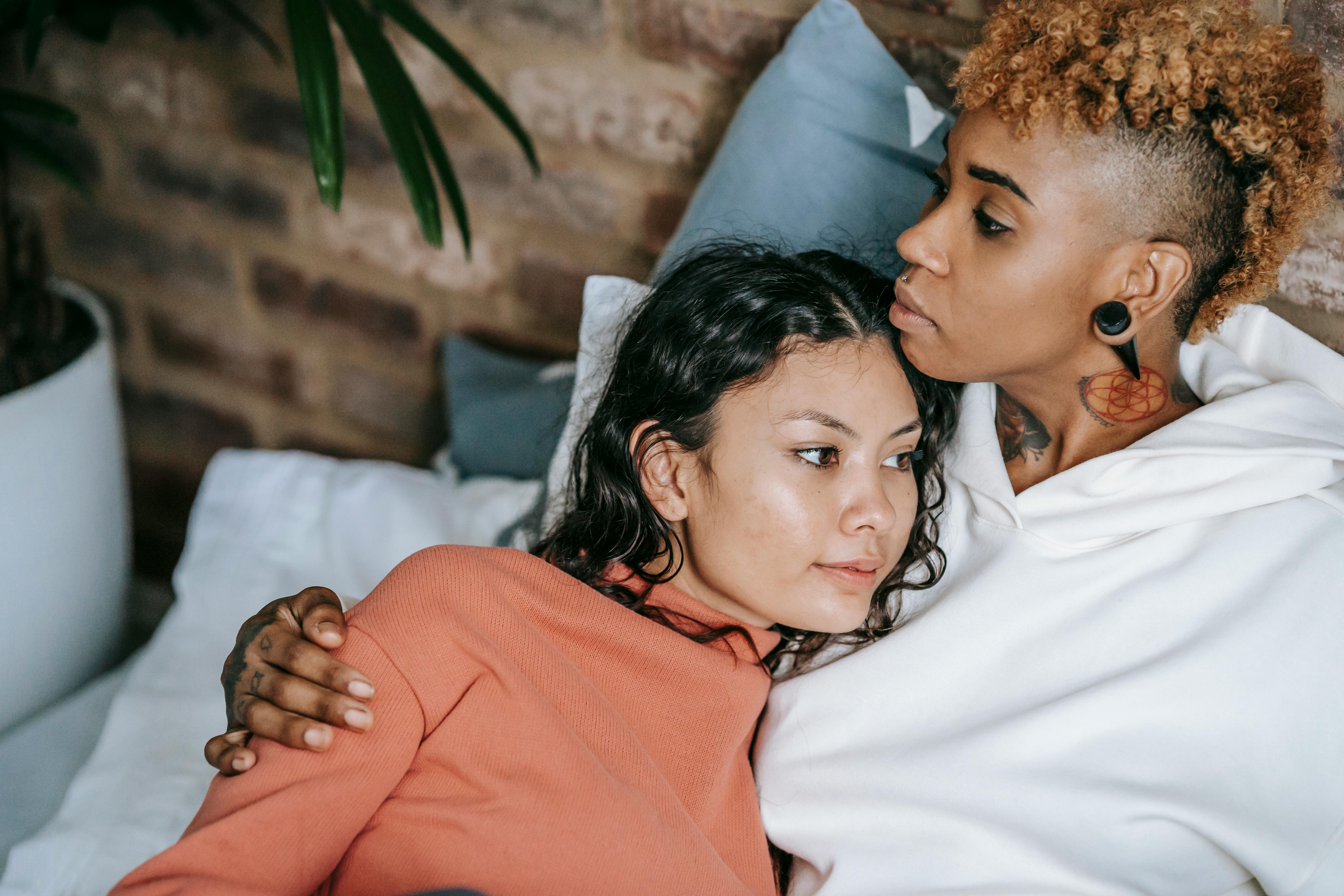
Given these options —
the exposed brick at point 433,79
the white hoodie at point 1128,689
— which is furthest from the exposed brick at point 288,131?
the white hoodie at point 1128,689

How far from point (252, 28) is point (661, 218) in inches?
26.5

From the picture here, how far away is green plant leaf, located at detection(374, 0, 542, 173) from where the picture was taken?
1.24m

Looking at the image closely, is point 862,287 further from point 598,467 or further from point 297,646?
point 297,646

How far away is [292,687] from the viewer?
875 mm

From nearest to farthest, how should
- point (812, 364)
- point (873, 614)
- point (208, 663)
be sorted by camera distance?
point (812, 364) < point (873, 614) < point (208, 663)

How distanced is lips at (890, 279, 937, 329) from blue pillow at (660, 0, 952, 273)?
0.19 m

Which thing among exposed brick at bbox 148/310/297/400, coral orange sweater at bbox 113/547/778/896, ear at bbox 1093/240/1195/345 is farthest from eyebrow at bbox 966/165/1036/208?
exposed brick at bbox 148/310/297/400

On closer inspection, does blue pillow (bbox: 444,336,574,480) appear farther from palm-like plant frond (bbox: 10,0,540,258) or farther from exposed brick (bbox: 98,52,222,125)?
exposed brick (bbox: 98,52,222,125)

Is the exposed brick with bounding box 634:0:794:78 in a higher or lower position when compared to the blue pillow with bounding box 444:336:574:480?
higher

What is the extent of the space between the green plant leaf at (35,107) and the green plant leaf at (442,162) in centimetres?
44

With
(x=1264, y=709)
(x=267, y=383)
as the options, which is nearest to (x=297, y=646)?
(x=1264, y=709)

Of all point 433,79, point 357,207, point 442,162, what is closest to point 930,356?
point 442,162

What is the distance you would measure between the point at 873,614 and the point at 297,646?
598mm

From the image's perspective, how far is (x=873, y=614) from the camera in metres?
1.13
